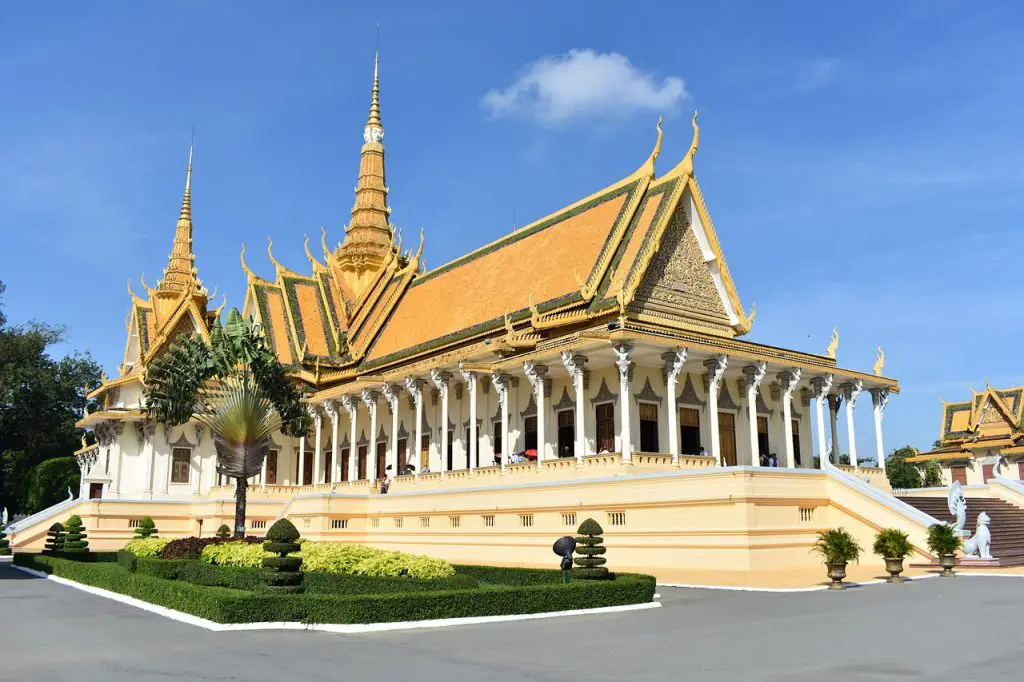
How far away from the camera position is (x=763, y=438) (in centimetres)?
2920

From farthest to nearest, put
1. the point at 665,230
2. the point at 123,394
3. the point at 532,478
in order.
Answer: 1. the point at 123,394
2. the point at 665,230
3. the point at 532,478

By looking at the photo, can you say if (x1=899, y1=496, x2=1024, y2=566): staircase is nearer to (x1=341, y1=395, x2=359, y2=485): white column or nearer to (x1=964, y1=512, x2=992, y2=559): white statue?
(x1=964, y1=512, x2=992, y2=559): white statue

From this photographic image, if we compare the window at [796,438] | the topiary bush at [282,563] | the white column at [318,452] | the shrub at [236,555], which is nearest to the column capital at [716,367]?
the window at [796,438]

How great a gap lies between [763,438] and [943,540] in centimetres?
1237

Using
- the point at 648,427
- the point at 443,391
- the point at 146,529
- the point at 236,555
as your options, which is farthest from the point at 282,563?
the point at 146,529

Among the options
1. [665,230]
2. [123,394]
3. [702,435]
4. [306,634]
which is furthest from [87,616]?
[123,394]

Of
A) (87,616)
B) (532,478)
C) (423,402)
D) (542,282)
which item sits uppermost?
(542,282)

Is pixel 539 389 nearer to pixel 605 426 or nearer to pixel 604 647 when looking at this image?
pixel 605 426

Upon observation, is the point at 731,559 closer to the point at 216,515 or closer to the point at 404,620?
the point at 404,620

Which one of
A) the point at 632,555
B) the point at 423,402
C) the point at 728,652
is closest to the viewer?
the point at 728,652

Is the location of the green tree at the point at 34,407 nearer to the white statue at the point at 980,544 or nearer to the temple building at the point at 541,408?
the temple building at the point at 541,408

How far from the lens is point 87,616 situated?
13.4m

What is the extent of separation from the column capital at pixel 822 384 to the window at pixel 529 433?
8.79 m

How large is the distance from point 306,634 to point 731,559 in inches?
401
